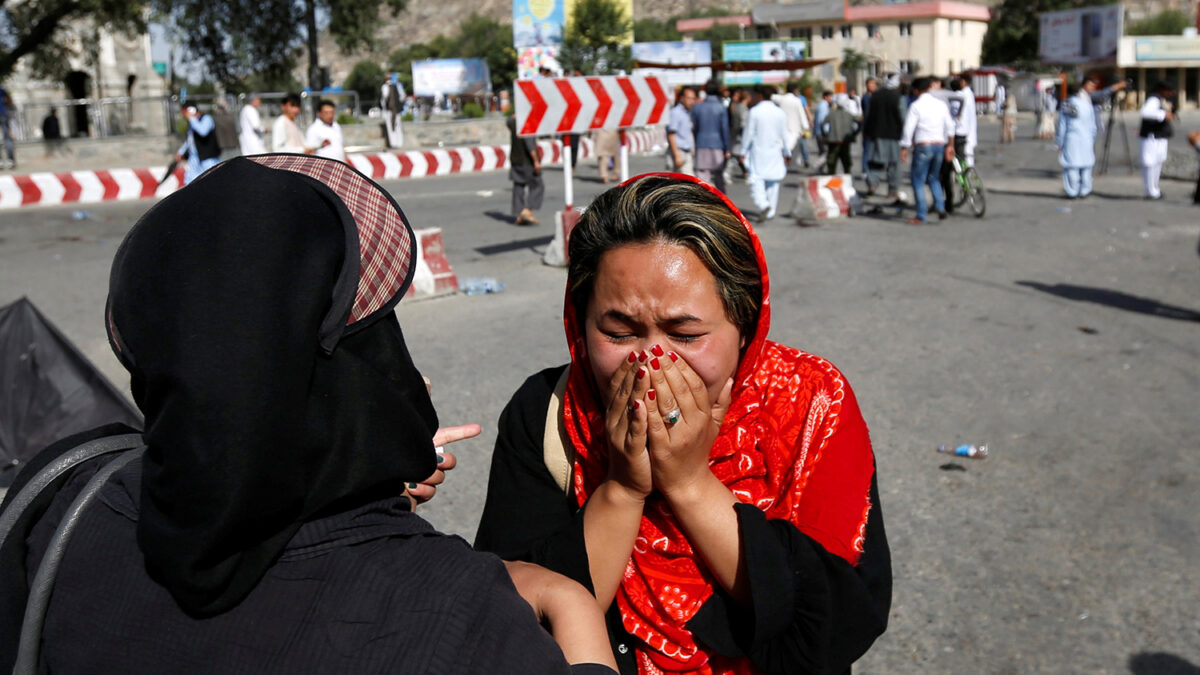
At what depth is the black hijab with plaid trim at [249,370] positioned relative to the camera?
1.03m

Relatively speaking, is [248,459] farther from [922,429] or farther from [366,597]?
[922,429]

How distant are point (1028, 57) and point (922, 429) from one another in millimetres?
94672

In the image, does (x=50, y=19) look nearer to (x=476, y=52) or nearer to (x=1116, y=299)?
(x=1116, y=299)

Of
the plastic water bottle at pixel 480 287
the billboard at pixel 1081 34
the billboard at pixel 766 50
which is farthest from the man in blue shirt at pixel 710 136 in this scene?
the billboard at pixel 1081 34

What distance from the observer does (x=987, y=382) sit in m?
6.39

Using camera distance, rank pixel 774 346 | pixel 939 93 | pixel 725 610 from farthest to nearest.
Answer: pixel 939 93
pixel 774 346
pixel 725 610

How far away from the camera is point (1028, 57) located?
90125 millimetres

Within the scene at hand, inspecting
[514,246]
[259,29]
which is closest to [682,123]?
[514,246]

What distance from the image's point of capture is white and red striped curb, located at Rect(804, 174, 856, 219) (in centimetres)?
1347

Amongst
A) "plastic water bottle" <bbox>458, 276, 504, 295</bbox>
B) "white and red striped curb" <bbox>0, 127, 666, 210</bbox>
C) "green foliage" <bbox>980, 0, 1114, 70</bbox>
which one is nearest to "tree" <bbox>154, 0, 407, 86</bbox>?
"white and red striped curb" <bbox>0, 127, 666, 210</bbox>

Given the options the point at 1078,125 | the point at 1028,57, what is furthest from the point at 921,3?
the point at 1078,125

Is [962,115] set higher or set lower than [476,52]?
lower

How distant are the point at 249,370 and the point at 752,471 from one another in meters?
0.99

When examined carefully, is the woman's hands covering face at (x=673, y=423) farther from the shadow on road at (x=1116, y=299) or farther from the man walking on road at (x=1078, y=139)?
the man walking on road at (x=1078, y=139)
